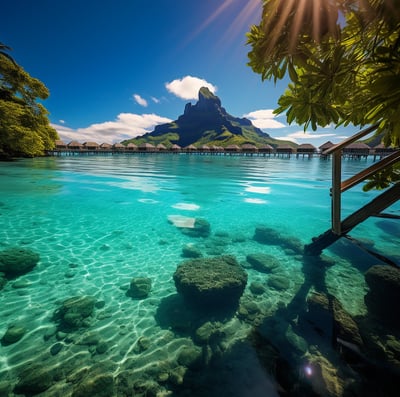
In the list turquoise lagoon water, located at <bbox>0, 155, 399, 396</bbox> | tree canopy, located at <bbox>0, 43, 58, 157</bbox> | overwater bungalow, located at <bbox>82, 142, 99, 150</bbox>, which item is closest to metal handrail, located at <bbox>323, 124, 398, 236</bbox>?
turquoise lagoon water, located at <bbox>0, 155, 399, 396</bbox>

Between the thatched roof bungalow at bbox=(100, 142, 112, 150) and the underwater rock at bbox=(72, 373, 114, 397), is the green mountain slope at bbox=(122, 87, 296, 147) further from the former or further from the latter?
the underwater rock at bbox=(72, 373, 114, 397)

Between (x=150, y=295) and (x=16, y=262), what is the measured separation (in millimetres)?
3659

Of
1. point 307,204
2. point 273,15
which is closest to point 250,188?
point 307,204

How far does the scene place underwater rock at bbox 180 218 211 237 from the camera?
8219mm

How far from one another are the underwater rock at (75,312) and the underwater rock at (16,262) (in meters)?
1.99

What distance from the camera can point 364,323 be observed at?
Result: 3775mm

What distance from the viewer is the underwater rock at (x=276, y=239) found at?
24.0ft

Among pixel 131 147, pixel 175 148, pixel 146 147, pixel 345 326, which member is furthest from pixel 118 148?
pixel 345 326

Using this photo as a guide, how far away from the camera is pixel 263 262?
6.00 metres

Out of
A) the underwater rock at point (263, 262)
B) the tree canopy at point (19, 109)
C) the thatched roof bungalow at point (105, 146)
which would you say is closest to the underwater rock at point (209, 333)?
the underwater rock at point (263, 262)

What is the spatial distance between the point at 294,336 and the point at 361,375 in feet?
3.08

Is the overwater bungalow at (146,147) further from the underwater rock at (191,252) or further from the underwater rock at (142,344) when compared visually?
the underwater rock at (142,344)

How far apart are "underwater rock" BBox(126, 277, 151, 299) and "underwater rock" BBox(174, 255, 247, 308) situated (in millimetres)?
Result: 748

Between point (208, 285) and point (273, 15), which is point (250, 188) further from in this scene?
point (273, 15)
